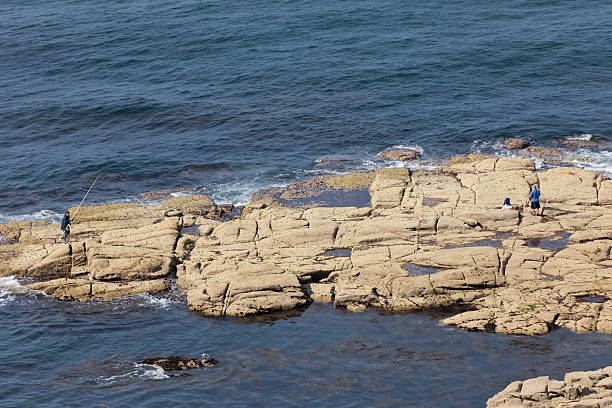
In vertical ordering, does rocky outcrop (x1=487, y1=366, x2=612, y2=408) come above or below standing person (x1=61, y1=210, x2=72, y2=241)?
below

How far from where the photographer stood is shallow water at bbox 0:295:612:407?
107 feet

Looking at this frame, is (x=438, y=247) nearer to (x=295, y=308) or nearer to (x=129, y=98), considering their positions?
(x=295, y=308)

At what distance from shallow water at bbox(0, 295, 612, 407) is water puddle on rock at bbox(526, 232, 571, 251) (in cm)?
649

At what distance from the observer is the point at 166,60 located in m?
79.9

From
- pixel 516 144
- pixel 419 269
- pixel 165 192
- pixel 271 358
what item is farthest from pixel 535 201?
pixel 165 192

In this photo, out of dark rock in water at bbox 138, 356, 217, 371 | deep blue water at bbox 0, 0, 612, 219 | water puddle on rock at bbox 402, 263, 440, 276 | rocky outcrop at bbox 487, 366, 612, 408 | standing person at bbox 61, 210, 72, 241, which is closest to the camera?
rocky outcrop at bbox 487, 366, 612, 408

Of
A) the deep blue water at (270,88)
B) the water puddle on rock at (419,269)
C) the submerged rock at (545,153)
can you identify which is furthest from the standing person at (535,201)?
the submerged rock at (545,153)

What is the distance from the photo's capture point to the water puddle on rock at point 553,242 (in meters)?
40.2

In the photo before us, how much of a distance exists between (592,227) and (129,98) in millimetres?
46480

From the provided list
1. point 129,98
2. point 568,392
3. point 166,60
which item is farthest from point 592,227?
point 166,60

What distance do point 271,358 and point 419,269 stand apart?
9552 mm

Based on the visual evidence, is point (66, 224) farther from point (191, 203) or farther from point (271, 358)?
point (271, 358)

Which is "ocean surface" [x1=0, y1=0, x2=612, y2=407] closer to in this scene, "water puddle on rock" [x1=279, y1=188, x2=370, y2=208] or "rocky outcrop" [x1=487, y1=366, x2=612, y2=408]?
"rocky outcrop" [x1=487, y1=366, x2=612, y2=408]

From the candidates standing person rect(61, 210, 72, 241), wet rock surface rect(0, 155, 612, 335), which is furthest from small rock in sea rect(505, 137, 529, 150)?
standing person rect(61, 210, 72, 241)
